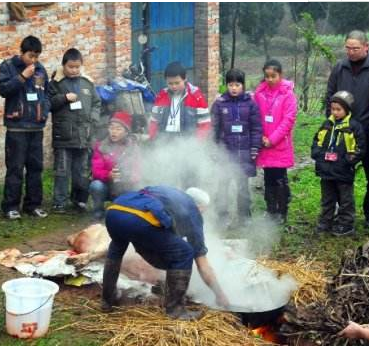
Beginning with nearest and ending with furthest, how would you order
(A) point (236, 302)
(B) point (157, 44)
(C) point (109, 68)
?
(A) point (236, 302), (C) point (109, 68), (B) point (157, 44)

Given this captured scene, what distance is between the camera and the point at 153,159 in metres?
8.96

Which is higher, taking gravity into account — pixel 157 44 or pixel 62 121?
pixel 157 44

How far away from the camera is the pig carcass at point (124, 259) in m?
6.78

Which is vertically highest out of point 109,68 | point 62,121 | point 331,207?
point 109,68

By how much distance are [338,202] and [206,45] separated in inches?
248

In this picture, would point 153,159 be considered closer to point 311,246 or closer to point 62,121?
point 62,121

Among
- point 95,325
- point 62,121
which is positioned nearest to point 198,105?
point 62,121

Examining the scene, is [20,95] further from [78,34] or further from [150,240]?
[150,240]

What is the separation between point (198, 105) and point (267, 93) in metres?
0.78

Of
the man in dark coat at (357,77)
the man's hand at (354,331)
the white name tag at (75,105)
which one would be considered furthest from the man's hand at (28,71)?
the man's hand at (354,331)

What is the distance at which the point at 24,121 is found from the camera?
8.43 m

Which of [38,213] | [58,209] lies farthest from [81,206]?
[38,213]

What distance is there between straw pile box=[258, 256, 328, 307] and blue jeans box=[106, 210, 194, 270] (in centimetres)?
108

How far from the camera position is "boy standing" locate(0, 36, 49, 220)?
8269 millimetres
